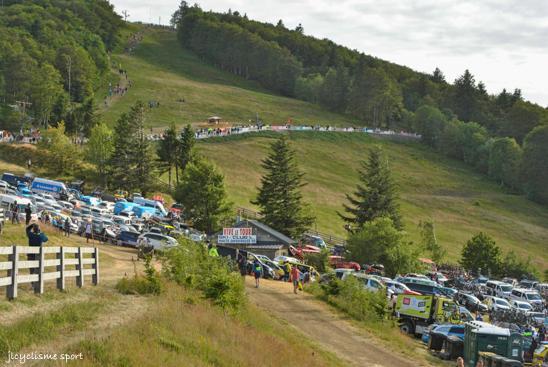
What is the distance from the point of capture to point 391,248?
56.5 metres

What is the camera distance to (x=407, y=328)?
35500 mm

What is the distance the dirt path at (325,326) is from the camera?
26.0m

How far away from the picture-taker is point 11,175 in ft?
215

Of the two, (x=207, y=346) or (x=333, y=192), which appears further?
(x=333, y=192)

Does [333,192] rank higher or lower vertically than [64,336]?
lower

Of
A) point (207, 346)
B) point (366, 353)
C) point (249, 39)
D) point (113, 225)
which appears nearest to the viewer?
point (207, 346)

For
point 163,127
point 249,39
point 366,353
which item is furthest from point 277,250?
point 249,39

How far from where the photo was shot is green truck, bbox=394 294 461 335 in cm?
3522

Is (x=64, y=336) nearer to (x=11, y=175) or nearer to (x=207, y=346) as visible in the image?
(x=207, y=346)

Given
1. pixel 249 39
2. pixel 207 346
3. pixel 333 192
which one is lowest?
pixel 333 192

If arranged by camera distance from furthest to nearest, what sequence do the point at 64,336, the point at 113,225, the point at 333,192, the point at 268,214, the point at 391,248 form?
the point at 333,192 → the point at 268,214 → the point at 391,248 → the point at 113,225 → the point at 64,336

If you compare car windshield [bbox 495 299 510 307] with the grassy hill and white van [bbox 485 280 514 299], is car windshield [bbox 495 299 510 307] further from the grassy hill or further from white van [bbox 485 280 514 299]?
the grassy hill

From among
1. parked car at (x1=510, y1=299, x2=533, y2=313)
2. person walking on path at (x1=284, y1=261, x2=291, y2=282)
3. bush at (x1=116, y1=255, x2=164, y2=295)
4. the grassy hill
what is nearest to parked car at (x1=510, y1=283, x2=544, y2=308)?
parked car at (x1=510, y1=299, x2=533, y2=313)

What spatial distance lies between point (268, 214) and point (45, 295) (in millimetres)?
49046
